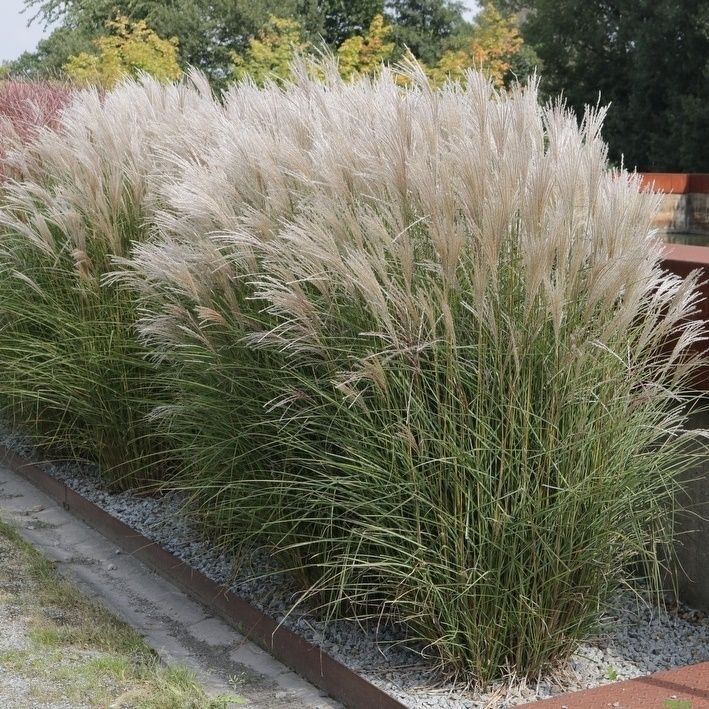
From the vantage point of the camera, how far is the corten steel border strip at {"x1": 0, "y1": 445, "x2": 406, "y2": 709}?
3.24m

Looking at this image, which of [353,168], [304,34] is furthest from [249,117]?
[304,34]

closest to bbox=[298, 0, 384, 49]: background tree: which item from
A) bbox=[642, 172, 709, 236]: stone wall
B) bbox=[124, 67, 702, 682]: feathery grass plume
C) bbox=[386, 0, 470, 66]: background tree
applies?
bbox=[386, 0, 470, 66]: background tree

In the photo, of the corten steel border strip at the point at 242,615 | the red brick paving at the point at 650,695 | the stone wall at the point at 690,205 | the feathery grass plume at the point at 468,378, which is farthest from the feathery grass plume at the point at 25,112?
the stone wall at the point at 690,205

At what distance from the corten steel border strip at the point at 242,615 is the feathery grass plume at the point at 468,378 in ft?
0.69

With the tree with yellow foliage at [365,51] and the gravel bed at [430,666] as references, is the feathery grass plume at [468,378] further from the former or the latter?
the tree with yellow foliage at [365,51]

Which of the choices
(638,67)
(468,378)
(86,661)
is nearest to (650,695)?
(468,378)

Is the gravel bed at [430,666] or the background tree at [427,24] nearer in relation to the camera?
the gravel bed at [430,666]

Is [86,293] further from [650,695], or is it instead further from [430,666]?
[650,695]

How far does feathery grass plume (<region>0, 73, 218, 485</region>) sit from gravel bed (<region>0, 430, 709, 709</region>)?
0.89m

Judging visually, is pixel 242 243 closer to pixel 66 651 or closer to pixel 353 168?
pixel 353 168

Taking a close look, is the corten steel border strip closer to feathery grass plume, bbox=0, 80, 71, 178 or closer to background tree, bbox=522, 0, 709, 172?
feathery grass plume, bbox=0, 80, 71, 178

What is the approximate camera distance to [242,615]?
3.83 metres

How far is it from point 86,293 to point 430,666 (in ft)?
8.61

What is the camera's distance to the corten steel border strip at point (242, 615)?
10.6ft
